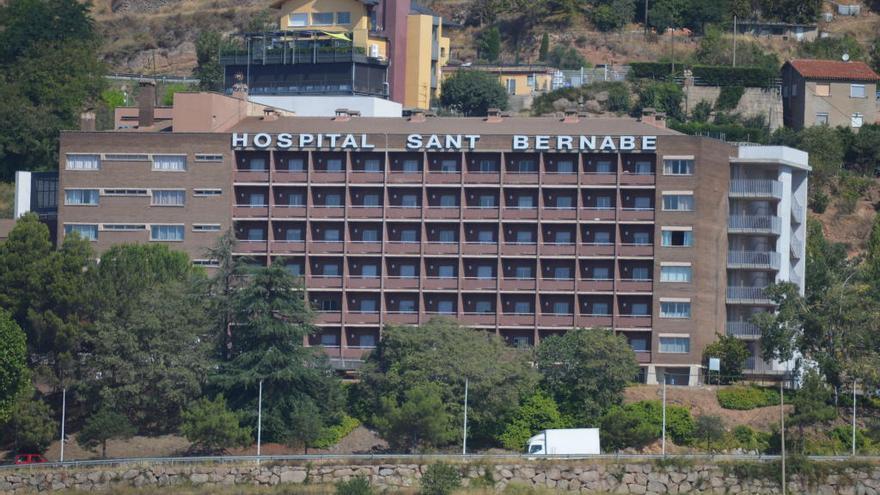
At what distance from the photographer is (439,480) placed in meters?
117

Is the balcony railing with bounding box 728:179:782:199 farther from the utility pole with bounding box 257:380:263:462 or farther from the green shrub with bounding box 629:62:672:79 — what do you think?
the green shrub with bounding box 629:62:672:79

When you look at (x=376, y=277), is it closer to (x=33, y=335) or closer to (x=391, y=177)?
(x=391, y=177)

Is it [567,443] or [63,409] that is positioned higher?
[63,409]

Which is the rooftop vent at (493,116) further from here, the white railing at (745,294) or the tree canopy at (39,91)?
the tree canopy at (39,91)

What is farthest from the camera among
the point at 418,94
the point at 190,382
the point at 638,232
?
the point at 418,94

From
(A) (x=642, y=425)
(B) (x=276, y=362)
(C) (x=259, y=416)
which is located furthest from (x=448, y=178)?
(A) (x=642, y=425)

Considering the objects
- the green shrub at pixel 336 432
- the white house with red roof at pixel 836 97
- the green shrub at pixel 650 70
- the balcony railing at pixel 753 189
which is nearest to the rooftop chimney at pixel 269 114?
the green shrub at pixel 336 432

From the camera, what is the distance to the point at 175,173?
147 m

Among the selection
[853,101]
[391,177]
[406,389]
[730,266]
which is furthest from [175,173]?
[853,101]

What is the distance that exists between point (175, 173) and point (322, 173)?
36.1 feet

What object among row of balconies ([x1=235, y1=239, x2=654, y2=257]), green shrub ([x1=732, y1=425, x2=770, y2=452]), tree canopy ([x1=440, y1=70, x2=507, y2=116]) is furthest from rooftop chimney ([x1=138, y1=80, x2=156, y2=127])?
green shrub ([x1=732, y1=425, x2=770, y2=452])

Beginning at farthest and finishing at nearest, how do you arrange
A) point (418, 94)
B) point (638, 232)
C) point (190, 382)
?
point (418, 94) → point (638, 232) → point (190, 382)

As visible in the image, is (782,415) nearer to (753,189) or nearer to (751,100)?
(753,189)

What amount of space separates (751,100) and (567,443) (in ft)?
239
